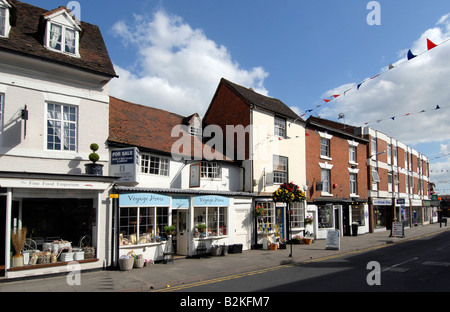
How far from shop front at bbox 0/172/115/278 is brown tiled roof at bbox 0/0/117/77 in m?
4.35

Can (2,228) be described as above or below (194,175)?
below

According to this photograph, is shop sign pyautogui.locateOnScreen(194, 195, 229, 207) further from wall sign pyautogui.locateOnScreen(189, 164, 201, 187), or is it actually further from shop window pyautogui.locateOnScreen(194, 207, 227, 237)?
wall sign pyautogui.locateOnScreen(189, 164, 201, 187)

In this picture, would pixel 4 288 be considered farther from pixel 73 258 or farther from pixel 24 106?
pixel 24 106

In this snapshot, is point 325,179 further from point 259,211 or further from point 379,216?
point 379,216

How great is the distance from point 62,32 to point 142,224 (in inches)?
336

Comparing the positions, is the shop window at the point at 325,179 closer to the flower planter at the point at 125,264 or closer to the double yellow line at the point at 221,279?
the double yellow line at the point at 221,279

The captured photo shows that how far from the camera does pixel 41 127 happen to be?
12555 millimetres

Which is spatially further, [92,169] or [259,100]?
[259,100]

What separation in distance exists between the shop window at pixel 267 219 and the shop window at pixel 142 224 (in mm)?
6554

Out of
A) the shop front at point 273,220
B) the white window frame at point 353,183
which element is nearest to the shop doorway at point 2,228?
the shop front at point 273,220

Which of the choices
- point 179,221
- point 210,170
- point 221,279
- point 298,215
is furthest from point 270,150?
point 221,279

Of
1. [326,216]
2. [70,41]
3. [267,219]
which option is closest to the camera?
[70,41]

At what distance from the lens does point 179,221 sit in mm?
17203

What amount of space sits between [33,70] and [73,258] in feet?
23.0
